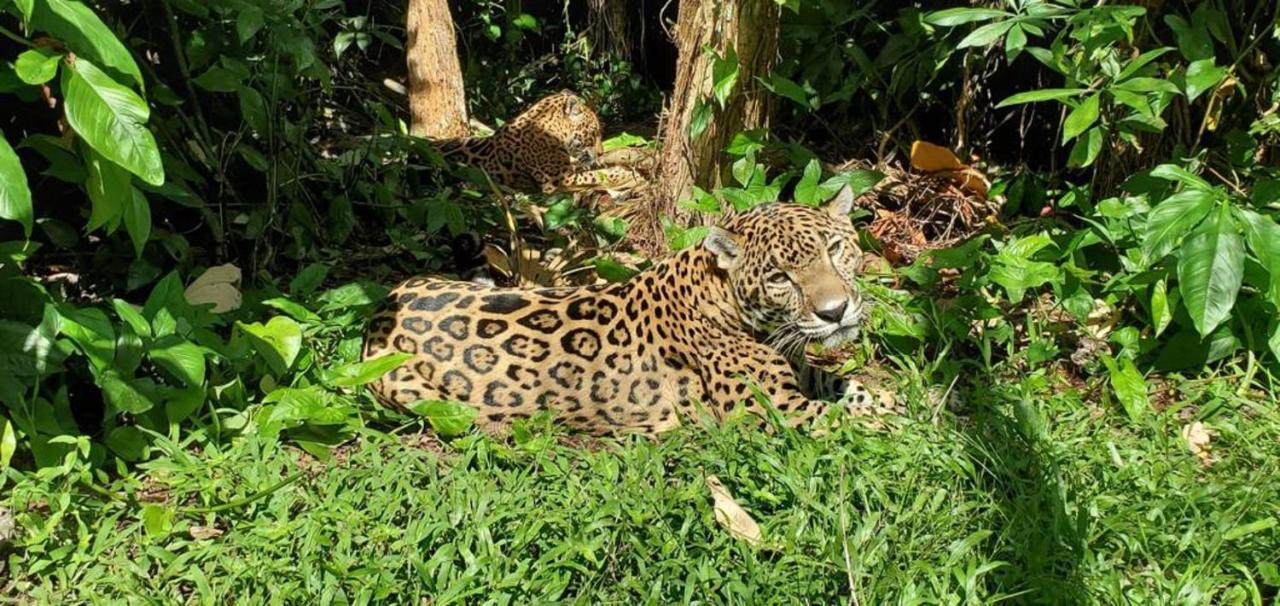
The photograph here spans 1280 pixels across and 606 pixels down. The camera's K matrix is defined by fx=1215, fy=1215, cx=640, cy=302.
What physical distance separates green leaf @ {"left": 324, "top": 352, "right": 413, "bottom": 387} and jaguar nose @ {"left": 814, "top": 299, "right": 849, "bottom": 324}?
1.82 m

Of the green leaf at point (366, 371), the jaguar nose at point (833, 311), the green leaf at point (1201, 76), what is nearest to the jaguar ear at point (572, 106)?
the green leaf at point (366, 371)

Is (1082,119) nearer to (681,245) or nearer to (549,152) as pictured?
(681,245)

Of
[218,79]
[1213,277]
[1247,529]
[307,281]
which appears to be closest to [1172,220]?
[1213,277]

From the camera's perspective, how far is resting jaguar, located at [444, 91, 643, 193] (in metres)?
9.75

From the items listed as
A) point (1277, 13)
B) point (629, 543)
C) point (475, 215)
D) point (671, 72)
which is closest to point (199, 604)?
point (629, 543)

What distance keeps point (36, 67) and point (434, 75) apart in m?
6.57

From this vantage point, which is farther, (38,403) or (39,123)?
(39,123)

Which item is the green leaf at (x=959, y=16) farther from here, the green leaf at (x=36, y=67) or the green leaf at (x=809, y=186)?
the green leaf at (x=36, y=67)

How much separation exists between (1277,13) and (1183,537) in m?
3.04

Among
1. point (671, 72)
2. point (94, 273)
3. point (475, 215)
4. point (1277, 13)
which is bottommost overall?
point (671, 72)

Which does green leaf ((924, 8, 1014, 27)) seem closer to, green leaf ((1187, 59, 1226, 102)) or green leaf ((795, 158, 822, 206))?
green leaf ((1187, 59, 1226, 102))

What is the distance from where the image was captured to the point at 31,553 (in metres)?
4.32

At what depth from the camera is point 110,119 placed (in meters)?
3.86

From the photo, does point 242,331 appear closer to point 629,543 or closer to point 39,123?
point 39,123
